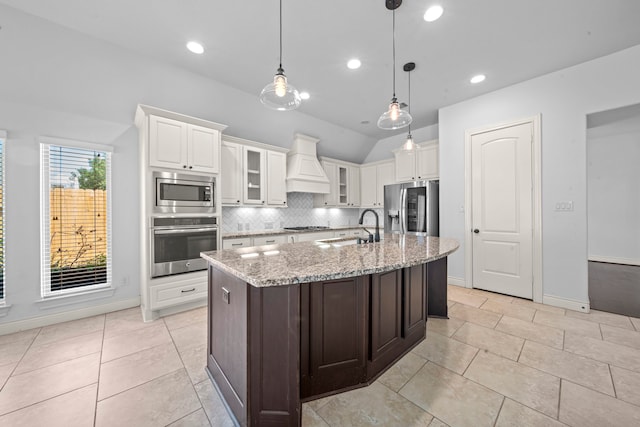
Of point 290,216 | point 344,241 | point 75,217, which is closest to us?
point 344,241

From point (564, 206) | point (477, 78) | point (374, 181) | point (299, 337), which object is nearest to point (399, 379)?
point (299, 337)

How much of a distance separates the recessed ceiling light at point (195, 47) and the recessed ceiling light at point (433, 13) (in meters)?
2.23

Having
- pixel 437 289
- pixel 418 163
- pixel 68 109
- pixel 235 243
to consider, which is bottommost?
pixel 437 289

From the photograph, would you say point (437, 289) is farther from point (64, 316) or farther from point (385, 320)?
point (64, 316)

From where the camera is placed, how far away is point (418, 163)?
4.64 meters

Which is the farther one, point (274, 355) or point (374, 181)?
point (374, 181)

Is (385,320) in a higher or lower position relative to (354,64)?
lower

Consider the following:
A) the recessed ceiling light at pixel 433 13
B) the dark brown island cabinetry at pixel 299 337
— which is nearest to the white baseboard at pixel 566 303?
the dark brown island cabinetry at pixel 299 337

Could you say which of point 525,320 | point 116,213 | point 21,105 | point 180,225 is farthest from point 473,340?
point 21,105

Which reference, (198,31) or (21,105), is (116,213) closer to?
(21,105)

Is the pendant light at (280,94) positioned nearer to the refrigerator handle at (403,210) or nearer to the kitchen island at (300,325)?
the kitchen island at (300,325)

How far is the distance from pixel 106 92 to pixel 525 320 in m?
5.34

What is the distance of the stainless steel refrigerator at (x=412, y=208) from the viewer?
419cm

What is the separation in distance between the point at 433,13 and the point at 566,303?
11.8 feet
